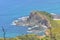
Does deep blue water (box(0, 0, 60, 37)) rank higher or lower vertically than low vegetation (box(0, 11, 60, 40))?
higher

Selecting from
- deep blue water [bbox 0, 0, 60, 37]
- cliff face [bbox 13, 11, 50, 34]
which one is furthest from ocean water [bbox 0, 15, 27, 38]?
cliff face [bbox 13, 11, 50, 34]

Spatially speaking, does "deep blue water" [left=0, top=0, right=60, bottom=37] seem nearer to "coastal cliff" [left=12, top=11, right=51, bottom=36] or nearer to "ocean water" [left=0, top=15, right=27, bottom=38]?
"ocean water" [left=0, top=15, right=27, bottom=38]

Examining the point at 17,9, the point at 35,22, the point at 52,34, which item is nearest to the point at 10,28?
the point at 17,9

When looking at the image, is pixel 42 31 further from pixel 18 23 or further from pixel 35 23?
pixel 18 23

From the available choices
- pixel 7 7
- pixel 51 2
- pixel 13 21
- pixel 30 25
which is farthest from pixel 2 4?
pixel 51 2

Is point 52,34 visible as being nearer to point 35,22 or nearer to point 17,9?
point 35,22

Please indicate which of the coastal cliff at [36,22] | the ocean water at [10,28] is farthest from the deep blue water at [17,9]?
the coastal cliff at [36,22]
